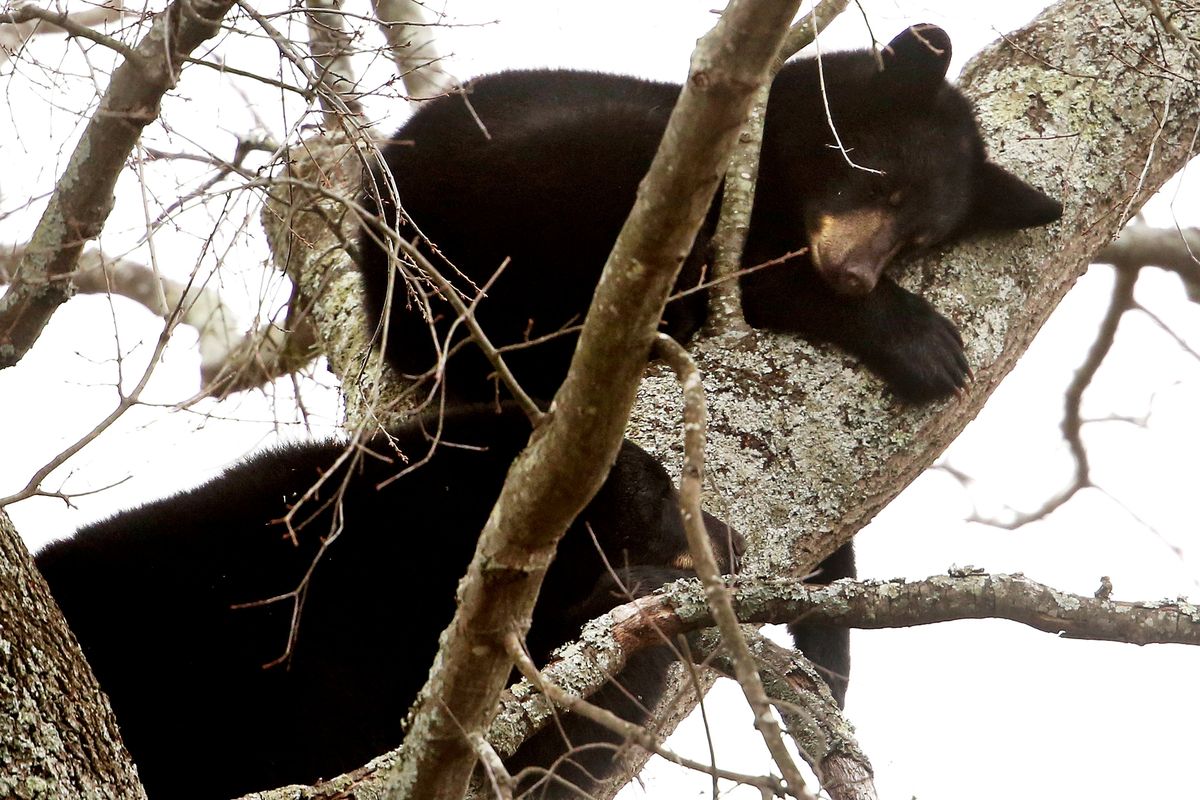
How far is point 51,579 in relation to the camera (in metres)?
3.61

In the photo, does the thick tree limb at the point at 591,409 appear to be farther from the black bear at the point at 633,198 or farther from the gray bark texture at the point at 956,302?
the black bear at the point at 633,198

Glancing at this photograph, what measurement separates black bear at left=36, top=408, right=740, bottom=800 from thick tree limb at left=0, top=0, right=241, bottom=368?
0.75 meters

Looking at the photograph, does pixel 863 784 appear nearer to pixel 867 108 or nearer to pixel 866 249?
pixel 866 249

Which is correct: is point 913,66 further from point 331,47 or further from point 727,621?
point 727,621

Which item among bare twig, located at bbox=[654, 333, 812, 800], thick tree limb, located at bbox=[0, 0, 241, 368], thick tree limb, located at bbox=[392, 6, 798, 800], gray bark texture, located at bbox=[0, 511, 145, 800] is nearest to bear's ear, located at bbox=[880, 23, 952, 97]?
thick tree limb, located at bbox=[0, 0, 241, 368]

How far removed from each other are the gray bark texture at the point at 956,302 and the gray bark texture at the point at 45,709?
40.5 inches

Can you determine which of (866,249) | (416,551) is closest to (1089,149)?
(866,249)

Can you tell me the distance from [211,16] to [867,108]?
2.96 metres

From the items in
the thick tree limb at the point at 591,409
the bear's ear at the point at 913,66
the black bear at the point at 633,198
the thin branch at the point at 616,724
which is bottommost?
the thin branch at the point at 616,724

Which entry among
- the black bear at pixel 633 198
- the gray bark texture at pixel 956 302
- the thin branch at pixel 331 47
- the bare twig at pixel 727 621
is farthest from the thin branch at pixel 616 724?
the black bear at pixel 633 198

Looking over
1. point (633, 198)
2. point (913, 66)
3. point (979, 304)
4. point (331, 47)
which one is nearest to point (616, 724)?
point (331, 47)

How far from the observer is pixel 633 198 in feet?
15.1

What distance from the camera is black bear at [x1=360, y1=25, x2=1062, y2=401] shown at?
4.32 meters

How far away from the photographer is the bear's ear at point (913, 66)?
194 inches
